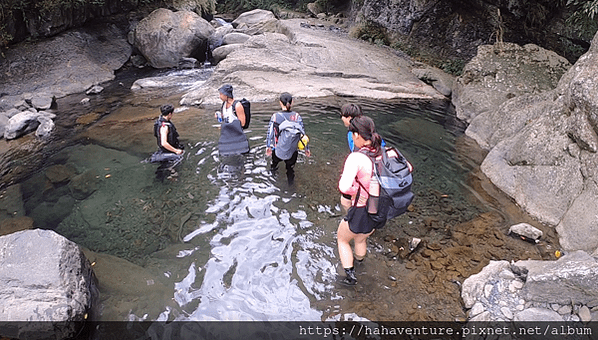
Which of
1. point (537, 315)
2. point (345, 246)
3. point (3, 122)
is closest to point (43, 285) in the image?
point (345, 246)

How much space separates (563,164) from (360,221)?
13.1 ft

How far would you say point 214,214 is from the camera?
5234 mm

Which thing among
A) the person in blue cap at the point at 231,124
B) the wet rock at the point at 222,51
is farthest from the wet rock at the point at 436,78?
the person in blue cap at the point at 231,124

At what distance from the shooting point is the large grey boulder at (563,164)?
475 cm

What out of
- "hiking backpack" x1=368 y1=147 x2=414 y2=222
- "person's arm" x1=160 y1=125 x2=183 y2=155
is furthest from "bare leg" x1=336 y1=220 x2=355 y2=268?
"person's arm" x1=160 y1=125 x2=183 y2=155

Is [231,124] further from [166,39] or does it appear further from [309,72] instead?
[166,39]

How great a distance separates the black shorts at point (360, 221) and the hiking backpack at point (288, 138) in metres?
1.96

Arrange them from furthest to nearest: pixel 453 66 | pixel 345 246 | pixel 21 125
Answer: pixel 453 66 < pixel 21 125 < pixel 345 246

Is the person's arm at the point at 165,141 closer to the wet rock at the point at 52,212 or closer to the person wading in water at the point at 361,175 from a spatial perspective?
the wet rock at the point at 52,212

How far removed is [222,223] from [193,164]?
2.02 m

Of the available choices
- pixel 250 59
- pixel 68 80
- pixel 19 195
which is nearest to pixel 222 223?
pixel 19 195

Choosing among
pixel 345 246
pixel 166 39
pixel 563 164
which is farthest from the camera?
pixel 166 39

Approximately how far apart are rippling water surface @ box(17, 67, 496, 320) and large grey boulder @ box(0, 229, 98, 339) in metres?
0.38

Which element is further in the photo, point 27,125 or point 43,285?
point 27,125
